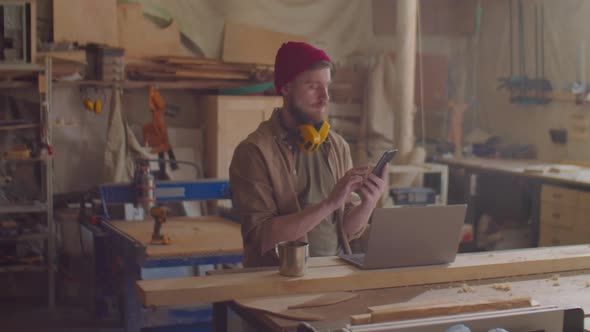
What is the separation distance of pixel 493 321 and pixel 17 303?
4511 millimetres

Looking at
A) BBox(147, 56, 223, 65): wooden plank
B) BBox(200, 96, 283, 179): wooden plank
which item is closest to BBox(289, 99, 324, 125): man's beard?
BBox(200, 96, 283, 179): wooden plank

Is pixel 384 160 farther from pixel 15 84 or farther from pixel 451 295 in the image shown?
pixel 15 84

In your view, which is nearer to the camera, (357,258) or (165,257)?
(357,258)

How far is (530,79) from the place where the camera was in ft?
21.8

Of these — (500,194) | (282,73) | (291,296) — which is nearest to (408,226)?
(291,296)

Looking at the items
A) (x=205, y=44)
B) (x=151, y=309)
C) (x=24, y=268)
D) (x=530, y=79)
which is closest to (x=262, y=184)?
(x=151, y=309)

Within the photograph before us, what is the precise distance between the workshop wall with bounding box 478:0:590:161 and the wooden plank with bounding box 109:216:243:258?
11.5 feet

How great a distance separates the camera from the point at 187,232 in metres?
3.93

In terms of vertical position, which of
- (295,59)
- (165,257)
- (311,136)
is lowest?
(165,257)

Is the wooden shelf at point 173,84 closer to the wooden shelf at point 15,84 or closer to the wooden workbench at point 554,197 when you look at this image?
the wooden shelf at point 15,84

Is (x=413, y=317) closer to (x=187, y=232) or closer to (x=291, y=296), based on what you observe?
(x=291, y=296)

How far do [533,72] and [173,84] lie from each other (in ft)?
10.7

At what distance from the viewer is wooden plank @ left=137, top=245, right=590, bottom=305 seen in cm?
208

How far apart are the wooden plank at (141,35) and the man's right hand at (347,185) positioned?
3725mm
